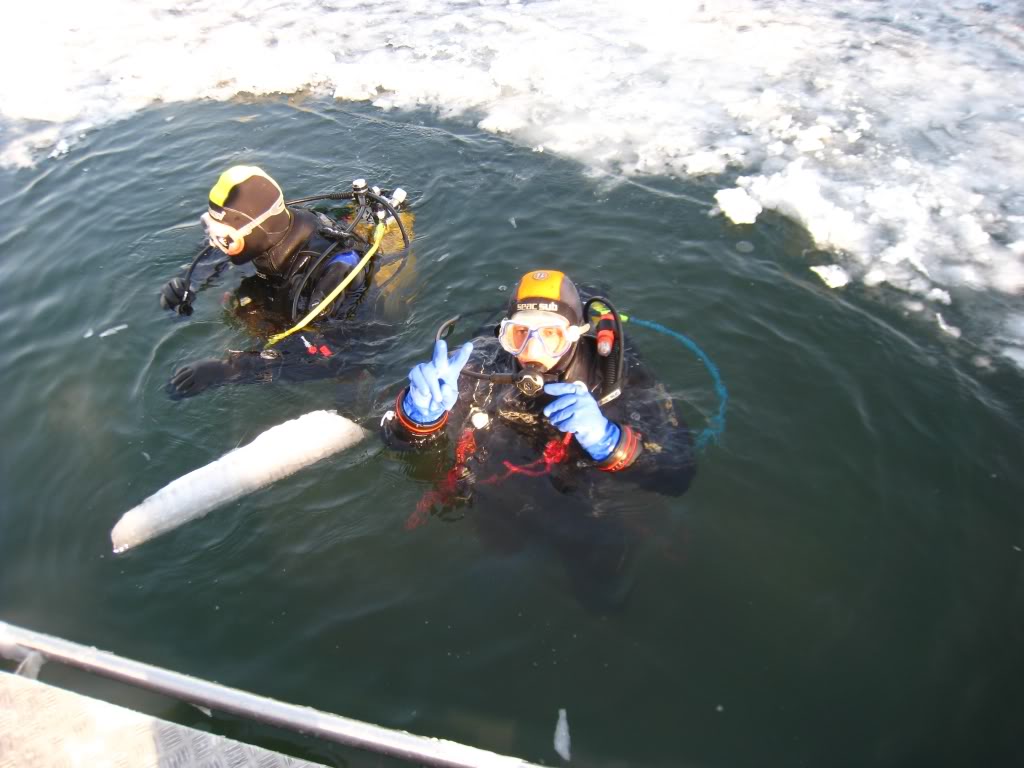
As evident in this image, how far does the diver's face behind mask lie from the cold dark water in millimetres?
1174

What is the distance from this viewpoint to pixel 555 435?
13.3 ft

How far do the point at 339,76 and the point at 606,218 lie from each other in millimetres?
5663

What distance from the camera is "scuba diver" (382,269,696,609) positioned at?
3.61 metres

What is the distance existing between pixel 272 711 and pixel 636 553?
206 cm

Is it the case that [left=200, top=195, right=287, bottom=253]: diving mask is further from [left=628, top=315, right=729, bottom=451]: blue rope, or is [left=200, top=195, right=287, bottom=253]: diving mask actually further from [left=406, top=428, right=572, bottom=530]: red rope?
[left=628, top=315, right=729, bottom=451]: blue rope

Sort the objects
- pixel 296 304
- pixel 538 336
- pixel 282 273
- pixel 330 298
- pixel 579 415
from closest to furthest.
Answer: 1. pixel 579 415
2. pixel 538 336
3. pixel 330 298
4. pixel 296 304
5. pixel 282 273

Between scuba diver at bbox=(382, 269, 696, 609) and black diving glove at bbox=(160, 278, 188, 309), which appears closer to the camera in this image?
scuba diver at bbox=(382, 269, 696, 609)

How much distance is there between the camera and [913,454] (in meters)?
4.04

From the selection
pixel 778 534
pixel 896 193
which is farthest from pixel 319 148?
pixel 778 534

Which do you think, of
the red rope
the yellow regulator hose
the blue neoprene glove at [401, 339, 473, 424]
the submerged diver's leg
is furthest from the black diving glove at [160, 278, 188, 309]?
the red rope

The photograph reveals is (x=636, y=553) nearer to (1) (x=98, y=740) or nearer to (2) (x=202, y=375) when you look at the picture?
(1) (x=98, y=740)

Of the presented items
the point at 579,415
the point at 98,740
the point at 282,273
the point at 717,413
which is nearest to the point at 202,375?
the point at 282,273

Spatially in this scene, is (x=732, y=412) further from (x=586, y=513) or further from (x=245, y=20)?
(x=245, y=20)

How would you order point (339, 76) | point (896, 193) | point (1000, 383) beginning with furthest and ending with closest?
point (339, 76), point (896, 193), point (1000, 383)
